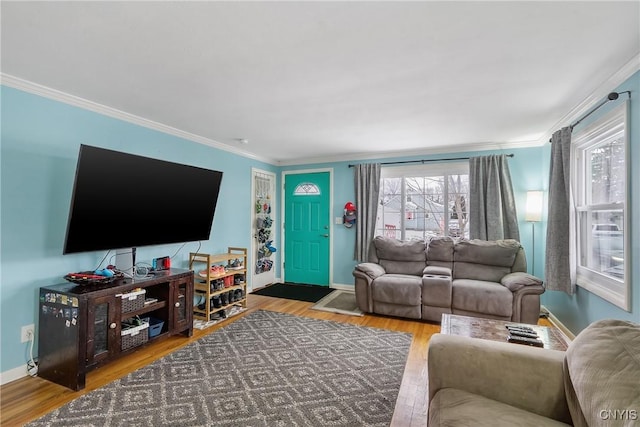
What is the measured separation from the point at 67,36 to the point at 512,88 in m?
3.08

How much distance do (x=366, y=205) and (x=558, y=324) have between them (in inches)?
108

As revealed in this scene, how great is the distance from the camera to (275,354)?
2.58m

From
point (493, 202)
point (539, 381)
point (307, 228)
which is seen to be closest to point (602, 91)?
point (493, 202)

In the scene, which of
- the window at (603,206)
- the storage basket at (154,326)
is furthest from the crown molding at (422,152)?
the storage basket at (154,326)

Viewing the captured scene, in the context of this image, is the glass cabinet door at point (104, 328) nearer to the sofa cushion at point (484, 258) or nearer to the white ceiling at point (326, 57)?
the white ceiling at point (326, 57)

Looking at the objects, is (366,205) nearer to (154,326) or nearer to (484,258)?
(484,258)

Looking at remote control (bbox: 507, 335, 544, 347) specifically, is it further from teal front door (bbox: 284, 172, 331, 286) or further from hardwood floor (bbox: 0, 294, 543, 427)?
teal front door (bbox: 284, 172, 331, 286)

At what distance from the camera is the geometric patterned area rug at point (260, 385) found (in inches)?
69.8

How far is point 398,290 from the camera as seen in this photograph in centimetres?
346

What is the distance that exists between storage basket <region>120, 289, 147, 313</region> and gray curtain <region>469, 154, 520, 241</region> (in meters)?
4.04

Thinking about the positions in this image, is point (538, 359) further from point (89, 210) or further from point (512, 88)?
point (89, 210)

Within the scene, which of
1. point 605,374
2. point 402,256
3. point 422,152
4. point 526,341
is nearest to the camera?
point 605,374

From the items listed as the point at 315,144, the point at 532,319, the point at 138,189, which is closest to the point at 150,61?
the point at 138,189

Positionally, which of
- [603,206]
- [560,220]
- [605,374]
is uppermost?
[603,206]
